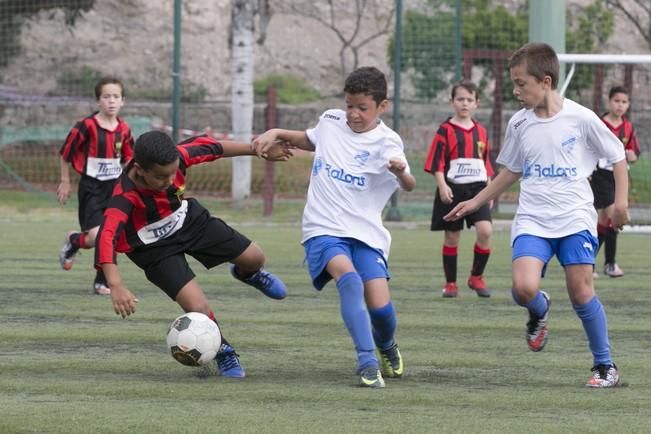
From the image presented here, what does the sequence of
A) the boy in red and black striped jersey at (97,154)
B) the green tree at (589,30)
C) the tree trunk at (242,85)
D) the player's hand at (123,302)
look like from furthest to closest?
the green tree at (589,30) < the tree trunk at (242,85) < the boy in red and black striped jersey at (97,154) < the player's hand at (123,302)

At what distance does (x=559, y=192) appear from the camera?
6.91 m

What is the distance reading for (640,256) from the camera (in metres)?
14.6

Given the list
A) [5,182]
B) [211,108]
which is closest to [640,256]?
[5,182]

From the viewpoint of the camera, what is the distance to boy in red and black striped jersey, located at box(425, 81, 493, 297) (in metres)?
11.1

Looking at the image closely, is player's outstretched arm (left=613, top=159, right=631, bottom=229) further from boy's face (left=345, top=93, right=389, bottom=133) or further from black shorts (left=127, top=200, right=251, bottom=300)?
black shorts (left=127, top=200, right=251, bottom=300)

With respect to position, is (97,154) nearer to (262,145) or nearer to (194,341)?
(262,145)

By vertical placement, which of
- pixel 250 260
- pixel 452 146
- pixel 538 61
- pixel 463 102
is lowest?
pixel 250 260

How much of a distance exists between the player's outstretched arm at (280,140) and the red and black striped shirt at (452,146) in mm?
3839

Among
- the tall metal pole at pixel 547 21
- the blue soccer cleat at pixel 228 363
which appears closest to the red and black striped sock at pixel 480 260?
the blue soccer cleat at pixel 228 363

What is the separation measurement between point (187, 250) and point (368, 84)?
4.21ft

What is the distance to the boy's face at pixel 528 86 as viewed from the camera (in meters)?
6.90

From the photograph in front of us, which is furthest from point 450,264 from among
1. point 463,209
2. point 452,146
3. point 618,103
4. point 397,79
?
point 397,79

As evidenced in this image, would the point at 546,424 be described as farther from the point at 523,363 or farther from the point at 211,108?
the point at 211,108

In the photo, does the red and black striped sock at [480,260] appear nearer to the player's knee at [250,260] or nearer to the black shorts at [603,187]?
the black shorts at [603,187]
